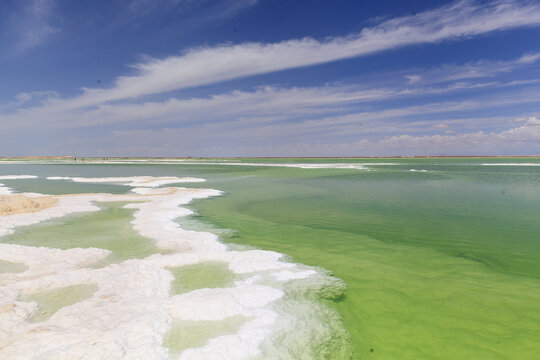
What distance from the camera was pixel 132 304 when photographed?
23.7ft

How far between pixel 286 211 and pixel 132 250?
1091 centimetres

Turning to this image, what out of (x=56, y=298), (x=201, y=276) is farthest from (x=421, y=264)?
(x=56, y=298)

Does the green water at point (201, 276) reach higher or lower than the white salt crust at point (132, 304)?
lower

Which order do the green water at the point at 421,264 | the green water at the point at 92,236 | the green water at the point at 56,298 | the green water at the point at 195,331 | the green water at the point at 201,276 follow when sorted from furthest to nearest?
the green water at the point at 92,236 → the green water at the point at 201,276 → the green water at the point at 56,298 → the green water at the point at 421,264 → the green water at the point at 195,331

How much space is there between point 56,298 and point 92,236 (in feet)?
22.8

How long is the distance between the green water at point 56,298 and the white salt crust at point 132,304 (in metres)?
0.16

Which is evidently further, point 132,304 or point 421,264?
point 421,264

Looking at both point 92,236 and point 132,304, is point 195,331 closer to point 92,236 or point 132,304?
point 132,304

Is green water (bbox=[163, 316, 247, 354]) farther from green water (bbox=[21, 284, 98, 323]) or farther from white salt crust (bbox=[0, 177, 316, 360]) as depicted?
green water (bbox=[21, 284, 98, 323])

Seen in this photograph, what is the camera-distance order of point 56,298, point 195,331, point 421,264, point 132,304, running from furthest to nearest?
point 421,264
point 56,298
point 132,304
point 195,331

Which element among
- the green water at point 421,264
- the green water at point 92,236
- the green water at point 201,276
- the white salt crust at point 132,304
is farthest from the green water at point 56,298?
the green water at point 421,264

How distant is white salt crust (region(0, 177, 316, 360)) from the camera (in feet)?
18.2

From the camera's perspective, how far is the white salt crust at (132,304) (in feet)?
18.2

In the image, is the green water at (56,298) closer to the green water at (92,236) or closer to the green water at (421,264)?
the green water at (92,236)
